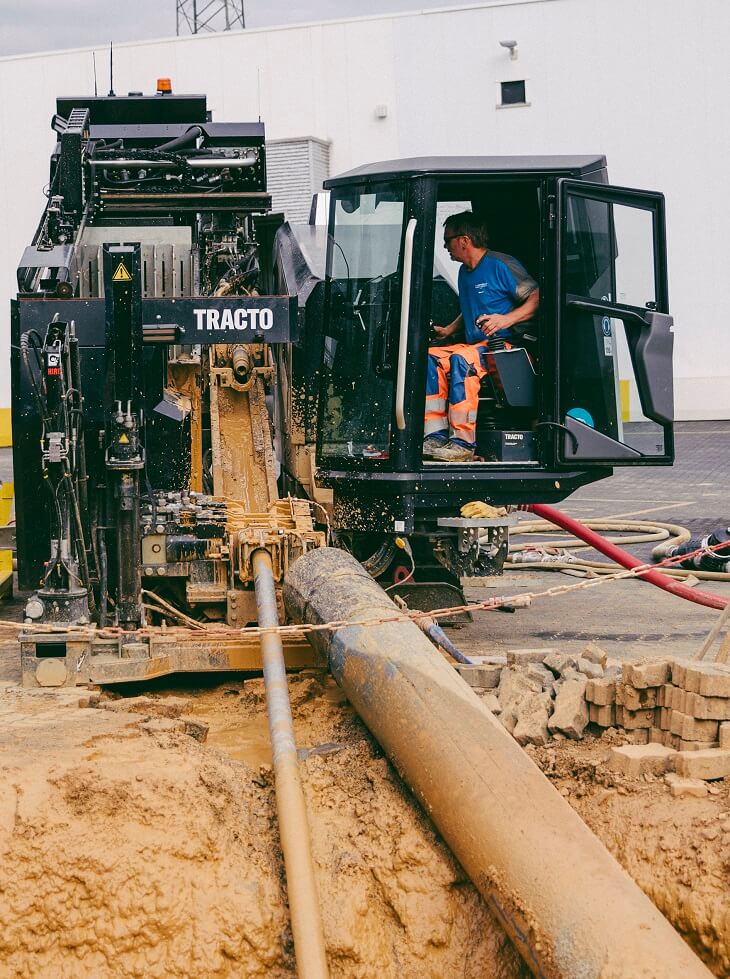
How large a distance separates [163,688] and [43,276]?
2384 mm

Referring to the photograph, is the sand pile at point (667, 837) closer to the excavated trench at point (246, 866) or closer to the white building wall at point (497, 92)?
the excavated trench at point (246, 866)

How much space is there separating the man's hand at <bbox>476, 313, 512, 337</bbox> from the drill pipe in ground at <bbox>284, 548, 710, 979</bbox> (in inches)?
79.1

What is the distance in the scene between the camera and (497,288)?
24.5 feet

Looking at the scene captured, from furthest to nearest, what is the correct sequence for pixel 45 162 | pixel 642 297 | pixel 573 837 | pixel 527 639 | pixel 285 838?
pixel 45 162 → pixel 527 639 → pixel 642 297 → pixel 285 838 → pixel 573 837

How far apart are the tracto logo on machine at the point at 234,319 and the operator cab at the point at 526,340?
0.66 meters

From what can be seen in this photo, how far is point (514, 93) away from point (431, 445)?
17.0m

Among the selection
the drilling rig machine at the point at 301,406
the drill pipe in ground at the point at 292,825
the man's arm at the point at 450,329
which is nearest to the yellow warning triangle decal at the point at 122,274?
the drilling rig machine at the point at 301,406

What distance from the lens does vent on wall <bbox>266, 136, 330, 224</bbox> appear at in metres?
23.1

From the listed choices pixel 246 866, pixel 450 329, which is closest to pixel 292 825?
pixel 246 866

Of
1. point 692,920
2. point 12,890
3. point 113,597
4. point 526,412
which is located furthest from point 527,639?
point 12,890

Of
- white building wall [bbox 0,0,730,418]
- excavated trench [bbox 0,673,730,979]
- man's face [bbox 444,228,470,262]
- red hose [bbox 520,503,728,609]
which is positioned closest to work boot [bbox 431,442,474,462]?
red hose [bbox 520,503,728,609]

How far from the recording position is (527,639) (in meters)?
8.51

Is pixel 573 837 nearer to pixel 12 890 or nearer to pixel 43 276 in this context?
pixel 12 890

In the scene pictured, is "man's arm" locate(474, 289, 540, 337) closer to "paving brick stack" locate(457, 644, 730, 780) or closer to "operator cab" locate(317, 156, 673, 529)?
"operator cab" locate(317, 156, 673, 529)
